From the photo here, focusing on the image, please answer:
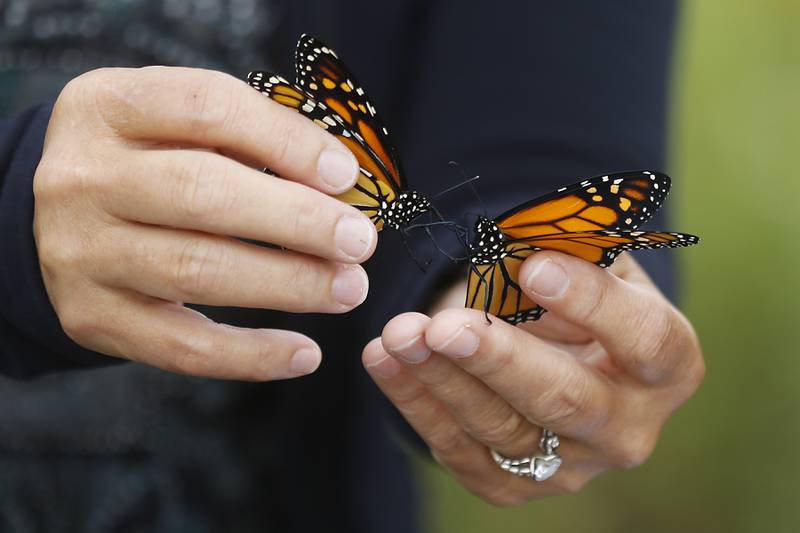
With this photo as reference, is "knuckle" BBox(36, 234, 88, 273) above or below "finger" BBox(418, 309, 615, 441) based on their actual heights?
above

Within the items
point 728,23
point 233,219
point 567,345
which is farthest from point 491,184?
point 728,23

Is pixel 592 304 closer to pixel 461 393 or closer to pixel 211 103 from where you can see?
pixel 461 393

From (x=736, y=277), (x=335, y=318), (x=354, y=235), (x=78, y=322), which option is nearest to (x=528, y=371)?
(x=354, y=235)

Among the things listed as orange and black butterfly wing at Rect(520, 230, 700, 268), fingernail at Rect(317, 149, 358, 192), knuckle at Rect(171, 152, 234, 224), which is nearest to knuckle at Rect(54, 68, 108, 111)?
knuckle at Rect(171, 152, 234, 224)

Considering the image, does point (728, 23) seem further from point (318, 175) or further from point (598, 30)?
point (318, 175)

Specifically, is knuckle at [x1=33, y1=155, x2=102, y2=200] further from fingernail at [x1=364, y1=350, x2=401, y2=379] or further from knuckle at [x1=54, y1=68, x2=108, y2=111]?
fingernail at [x1=364, y1=350, x2=401, y2=379]
